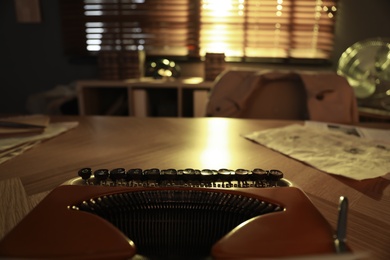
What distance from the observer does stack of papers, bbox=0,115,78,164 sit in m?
0.74

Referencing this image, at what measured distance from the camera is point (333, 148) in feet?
2.49

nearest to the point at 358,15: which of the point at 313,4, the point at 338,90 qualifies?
the point at 313,4

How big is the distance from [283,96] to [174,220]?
3.65 feet

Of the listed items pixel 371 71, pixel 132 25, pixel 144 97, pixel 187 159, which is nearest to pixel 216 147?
pixel 187 159

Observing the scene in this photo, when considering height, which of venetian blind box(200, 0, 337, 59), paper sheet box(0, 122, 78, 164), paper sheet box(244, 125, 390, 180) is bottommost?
paper sheet box(244, 125, 390, 180)

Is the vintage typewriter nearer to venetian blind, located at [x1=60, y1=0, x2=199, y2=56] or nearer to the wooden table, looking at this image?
the wooden table

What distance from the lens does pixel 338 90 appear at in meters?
1.35

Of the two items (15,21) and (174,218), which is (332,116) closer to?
(174,218)

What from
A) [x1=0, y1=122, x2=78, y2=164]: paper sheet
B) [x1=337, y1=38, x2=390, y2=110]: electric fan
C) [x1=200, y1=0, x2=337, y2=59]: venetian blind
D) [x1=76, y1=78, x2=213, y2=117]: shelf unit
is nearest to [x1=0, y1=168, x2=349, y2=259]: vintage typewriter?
[x1=0, y1=122, x2=78, y2=164]: paper sheet

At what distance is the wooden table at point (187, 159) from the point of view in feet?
1.50

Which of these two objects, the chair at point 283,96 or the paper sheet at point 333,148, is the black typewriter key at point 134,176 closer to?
the paper sheet at point 333,148

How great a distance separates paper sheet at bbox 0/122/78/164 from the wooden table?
0.02m

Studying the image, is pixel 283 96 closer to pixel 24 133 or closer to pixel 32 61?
pixel 24 133

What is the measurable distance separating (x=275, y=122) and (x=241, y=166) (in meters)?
0.42
